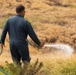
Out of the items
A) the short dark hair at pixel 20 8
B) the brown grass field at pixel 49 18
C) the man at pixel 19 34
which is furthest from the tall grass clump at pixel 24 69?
the brown grass field at pixel 49 18

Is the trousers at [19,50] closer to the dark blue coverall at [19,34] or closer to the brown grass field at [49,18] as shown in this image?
the dark blue coverall at [19,34]

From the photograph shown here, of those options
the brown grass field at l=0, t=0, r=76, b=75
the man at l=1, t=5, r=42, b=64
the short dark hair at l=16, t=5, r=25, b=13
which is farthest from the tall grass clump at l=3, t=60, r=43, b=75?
the brown grass field at l=0, t=0, r=76, b=75

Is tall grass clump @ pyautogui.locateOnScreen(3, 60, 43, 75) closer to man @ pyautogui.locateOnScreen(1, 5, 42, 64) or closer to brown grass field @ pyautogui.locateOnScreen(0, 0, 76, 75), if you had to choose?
man @ pyautogui.locateOnScreen(1, 5, 42, 64)

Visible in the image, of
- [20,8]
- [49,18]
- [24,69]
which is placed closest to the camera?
[24,69]

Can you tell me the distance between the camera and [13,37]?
938 cm

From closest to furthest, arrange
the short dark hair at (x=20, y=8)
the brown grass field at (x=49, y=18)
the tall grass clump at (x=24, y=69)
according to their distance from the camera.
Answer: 1. the tall grass clump at (x=24, y=69)
2. the short dark hair at (x=20, y=8)
3. the brown grass field at (x=49, y=18)

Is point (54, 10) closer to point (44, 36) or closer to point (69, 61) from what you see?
→ point (44, 36)

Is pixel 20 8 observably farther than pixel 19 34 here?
Yes

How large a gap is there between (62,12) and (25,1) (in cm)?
388

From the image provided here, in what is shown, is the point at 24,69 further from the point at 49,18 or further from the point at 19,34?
the point at 49,18

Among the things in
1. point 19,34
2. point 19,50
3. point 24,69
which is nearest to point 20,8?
point 19,34

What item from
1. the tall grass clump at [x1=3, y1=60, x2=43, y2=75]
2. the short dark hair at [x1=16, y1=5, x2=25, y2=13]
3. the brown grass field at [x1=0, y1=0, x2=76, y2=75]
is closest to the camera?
the tall grass clump at [x1=3, y1=60, x2=43, y2=75]

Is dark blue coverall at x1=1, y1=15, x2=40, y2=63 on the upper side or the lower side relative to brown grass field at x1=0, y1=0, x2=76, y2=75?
upper

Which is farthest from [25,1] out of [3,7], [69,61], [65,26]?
[69,61]
